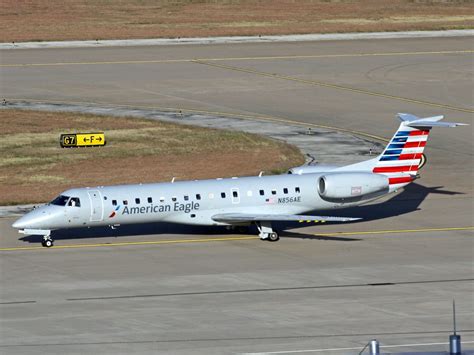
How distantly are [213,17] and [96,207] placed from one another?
74.1 m

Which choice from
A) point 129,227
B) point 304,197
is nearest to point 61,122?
point 129,227

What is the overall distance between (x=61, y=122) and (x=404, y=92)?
2548cm

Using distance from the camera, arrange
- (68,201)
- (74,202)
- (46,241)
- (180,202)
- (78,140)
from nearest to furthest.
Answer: (74,202) → (68,201) → (46,241) → (180,202) → (78,140)

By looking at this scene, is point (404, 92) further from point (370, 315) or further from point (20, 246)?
point (370, 315)

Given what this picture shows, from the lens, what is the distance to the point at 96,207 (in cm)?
4969

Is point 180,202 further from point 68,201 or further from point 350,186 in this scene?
point 350,186

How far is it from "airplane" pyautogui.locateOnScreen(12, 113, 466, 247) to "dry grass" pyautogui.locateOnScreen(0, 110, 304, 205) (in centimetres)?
947

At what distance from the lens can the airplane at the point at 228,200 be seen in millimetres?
49781

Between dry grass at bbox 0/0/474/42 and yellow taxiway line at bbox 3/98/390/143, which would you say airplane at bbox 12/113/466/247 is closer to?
yellow taxiway line at bbox 3/98/390/143

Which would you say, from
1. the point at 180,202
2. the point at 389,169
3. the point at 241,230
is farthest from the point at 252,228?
the point at 389,169

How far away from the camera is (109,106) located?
83.6m

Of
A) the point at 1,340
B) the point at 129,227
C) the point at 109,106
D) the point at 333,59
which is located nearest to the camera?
the point at 1,340

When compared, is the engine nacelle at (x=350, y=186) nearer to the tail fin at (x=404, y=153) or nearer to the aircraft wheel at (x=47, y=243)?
the tail fin at (x=404, y=153)

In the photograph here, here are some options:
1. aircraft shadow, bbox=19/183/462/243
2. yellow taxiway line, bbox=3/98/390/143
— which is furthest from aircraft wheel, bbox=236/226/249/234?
yellow taxiway line, bbox=3/98/390/143
